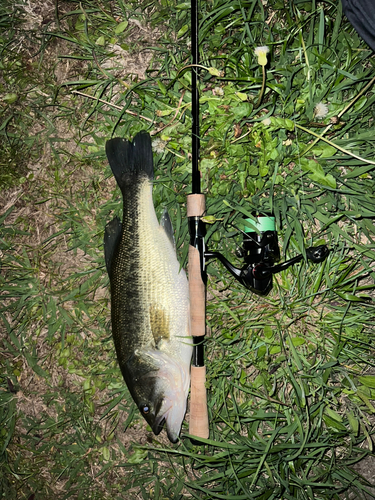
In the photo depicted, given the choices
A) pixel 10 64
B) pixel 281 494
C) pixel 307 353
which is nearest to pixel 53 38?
pixel 10 64

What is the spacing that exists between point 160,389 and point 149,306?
1.38 feet

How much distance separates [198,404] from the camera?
189cm

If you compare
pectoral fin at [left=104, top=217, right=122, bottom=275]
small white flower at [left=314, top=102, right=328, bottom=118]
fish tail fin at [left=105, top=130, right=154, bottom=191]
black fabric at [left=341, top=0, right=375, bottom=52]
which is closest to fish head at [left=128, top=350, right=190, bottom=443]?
pectoral fin at [left=104, top=217, right=122, bottom=275]

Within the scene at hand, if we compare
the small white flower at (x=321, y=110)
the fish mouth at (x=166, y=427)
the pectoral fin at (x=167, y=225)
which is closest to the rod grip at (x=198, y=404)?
the fish mouth at (x=166, y=427)

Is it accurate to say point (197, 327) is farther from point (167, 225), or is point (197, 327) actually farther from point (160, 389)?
point (167, 225)

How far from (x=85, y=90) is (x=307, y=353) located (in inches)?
73.4

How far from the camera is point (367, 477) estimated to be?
77.6 inches

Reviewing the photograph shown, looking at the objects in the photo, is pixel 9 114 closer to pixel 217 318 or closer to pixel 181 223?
pixel 181 223

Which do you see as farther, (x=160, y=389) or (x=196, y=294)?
(x=160, y=389)

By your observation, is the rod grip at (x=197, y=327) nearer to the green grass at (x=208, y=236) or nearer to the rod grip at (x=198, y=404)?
the rod grip at (x=198, y=404)

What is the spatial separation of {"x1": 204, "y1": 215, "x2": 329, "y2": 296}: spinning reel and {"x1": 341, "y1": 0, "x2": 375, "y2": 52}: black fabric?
3.01 ft

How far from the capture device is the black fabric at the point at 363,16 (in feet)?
5.63

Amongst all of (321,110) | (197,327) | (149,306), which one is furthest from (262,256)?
(321,110)

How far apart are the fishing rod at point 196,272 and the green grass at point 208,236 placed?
0.14 meters
